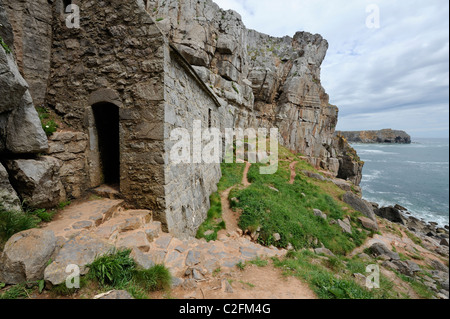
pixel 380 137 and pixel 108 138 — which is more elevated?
pixel 380 137

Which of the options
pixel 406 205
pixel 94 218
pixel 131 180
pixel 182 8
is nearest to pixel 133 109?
pixel 131 180

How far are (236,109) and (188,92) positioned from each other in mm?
18317

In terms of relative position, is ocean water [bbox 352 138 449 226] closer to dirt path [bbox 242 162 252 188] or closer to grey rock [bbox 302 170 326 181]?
grey rock [bbox 302 170 326 181]

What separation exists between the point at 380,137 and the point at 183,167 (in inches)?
6486

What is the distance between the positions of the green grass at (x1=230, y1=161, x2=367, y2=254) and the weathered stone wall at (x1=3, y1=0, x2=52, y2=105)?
8.29 m

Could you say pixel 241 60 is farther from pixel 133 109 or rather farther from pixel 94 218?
pixel 94 218

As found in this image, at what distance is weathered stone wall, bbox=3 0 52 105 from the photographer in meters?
4.86

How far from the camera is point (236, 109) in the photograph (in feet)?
79.3

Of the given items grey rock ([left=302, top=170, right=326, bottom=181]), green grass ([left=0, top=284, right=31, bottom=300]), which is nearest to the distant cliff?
grey rock ([left=302, top=170, right=326, bottom=181])

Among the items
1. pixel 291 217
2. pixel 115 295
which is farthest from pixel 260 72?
pixel 115 295

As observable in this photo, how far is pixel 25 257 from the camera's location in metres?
2.53

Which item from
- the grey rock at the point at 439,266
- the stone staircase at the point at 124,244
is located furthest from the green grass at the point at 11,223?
Result: the grey rock at the point at 439,266

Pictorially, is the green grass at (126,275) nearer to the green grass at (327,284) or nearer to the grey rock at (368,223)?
the green grass at (327,284)

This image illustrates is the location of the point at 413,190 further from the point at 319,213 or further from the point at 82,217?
the point at 82,217
